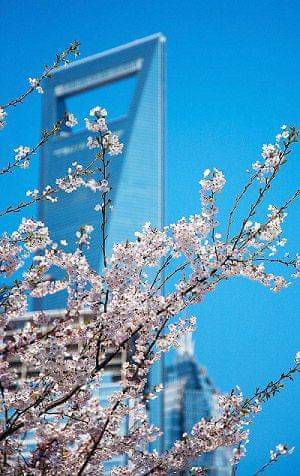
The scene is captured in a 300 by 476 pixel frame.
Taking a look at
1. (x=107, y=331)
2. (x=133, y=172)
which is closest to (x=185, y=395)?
(x=133, y=172)

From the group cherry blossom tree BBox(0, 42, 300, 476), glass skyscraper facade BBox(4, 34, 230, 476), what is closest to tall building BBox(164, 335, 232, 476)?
glass skyscraper facade BBox(4, 34, 230, 476)

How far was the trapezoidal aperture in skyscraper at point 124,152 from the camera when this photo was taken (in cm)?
9475

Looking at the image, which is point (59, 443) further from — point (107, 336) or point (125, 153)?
point (125, 153)

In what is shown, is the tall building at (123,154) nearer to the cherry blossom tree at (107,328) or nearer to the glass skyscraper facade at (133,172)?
the glass skyscraper facade at (133,172)

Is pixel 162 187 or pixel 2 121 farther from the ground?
pixel 162 187

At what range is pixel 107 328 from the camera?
12.6 ft

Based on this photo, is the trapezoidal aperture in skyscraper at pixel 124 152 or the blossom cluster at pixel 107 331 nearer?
the blossom cluster at pixel 107 331

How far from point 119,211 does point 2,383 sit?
91.4 meters

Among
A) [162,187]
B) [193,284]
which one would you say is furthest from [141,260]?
[162,187]

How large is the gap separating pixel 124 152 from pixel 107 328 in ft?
289

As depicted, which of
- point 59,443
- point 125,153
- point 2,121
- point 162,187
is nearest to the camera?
point 59,443

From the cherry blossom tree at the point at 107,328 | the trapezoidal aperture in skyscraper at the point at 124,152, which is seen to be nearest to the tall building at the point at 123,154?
the trapezoidal aperture in skyscraper at the point at 124,152

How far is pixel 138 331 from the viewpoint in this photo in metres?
4.05

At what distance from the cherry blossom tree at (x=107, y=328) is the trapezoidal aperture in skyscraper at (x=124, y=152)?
273ft
